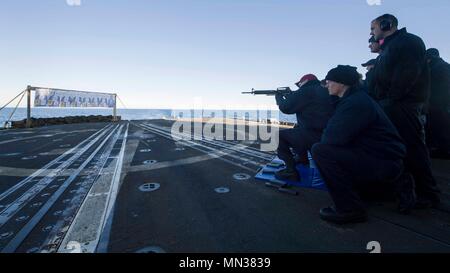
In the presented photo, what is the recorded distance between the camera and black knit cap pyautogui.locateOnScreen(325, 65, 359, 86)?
8.52ft

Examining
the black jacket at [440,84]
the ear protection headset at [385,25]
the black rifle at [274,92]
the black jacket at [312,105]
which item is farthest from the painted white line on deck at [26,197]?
the black jacket at [440,84]

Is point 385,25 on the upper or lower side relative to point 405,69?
upper

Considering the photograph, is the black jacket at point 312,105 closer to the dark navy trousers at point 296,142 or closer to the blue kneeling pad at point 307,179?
the dark navy trousers at point 296,142

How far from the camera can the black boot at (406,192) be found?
2551mm

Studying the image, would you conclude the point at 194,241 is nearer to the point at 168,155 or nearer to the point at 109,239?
the point at 109,239

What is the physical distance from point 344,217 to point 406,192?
2.96 ft

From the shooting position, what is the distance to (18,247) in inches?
75.6

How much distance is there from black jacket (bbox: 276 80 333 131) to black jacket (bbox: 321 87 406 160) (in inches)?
40.6

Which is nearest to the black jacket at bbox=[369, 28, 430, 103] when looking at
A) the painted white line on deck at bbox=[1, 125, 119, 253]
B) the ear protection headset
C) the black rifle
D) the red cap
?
the ear protection headset

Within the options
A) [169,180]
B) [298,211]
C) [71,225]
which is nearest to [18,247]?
[71,225]

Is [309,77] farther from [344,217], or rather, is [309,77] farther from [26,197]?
[26,197]

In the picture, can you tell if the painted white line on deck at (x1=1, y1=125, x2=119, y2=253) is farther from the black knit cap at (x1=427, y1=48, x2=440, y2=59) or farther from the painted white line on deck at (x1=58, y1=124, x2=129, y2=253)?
the black knit cap at (x1=427, y1=48, x2=440, y2=59)

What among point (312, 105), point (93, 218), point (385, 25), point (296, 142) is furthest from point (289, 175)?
point (93, 218)

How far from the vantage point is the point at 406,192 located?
8.55ft
